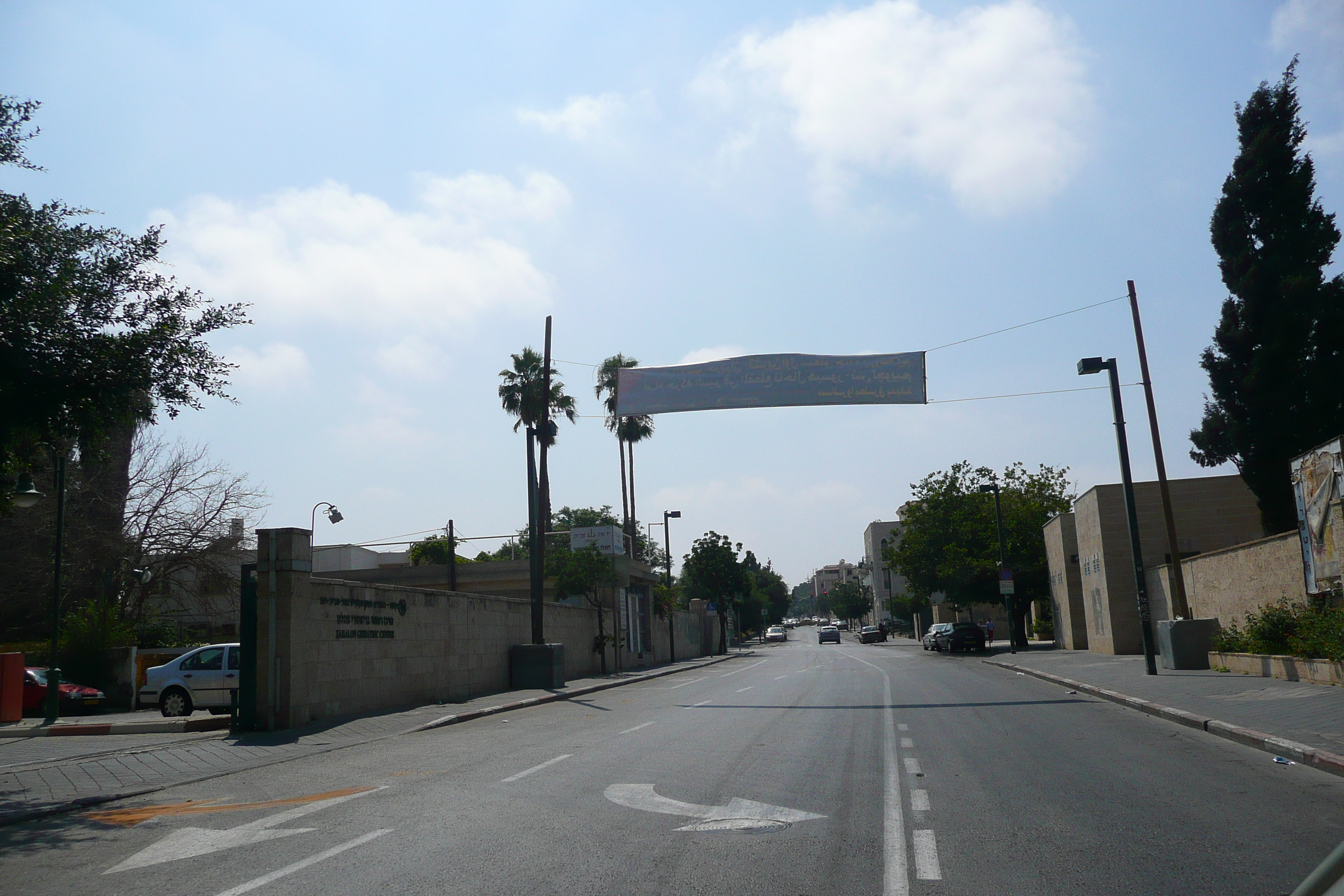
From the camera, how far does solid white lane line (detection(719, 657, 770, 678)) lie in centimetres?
3431

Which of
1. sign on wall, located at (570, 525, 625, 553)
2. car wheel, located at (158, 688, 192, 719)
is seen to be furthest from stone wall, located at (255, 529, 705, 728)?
sign on wall, located at (570, 525, 625, 553)

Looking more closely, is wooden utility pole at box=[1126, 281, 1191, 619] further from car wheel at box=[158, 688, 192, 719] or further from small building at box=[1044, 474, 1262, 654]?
car wheel at box=[158, 688, 192, 719]

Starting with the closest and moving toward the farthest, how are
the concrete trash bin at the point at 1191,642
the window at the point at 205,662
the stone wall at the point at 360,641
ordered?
Answer: the stone wall at the point at 360,641, the window at the point at 205,662, the concrete trash bin at the point at 1191,642

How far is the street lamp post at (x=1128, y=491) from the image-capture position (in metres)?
21.9

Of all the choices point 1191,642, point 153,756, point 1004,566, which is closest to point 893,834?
point 153,756

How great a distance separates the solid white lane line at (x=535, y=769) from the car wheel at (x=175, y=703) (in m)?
13.5

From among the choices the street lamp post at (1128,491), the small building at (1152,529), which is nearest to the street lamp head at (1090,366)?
the street lamp post at (1128,491)

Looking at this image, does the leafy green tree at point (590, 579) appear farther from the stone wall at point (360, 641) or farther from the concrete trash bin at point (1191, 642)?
the concrete trash bin at point (1191, 642)

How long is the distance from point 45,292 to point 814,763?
10316mm

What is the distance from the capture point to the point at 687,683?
29719 millimetres

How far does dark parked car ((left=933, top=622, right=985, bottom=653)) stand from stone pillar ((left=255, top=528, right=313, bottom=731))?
122 ft

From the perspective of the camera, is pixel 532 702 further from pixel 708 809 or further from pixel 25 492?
pixel 708 809

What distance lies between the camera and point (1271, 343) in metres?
30.9

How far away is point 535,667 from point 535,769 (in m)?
15.6
